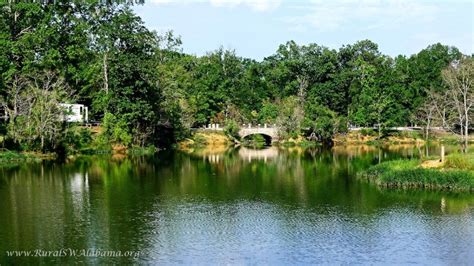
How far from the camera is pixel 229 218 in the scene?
34.7 meters

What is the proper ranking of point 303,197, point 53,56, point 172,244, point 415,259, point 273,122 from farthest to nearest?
point 273,122 < point 53,56 < point 303,197 < point 172,244 < point 415,259

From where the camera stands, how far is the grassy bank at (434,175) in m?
42.0

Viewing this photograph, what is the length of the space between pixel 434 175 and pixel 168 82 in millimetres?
51538

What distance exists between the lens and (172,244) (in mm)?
28828

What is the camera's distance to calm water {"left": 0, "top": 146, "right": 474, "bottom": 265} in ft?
89.8

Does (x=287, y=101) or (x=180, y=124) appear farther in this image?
(x=287, y=101)

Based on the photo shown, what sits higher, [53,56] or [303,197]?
[53,56]

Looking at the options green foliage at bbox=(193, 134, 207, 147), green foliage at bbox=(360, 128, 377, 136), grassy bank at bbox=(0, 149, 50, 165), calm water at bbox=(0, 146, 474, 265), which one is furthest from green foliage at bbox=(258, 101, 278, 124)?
calm water at bbox=(0, 146, 474, 265)

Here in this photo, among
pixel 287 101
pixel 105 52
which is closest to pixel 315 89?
pixel 287 101

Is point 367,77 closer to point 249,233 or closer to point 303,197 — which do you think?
point 303,197

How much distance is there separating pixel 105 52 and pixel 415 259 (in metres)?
57.5

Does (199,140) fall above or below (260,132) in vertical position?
below

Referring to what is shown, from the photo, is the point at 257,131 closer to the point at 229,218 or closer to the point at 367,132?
the point at 367,132

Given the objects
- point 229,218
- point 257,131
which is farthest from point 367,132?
point 229,218
